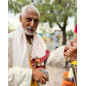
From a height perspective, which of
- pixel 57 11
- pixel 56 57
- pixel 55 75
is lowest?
pixel 55 75

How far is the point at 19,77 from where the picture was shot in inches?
23.3

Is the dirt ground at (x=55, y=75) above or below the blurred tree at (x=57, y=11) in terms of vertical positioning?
below

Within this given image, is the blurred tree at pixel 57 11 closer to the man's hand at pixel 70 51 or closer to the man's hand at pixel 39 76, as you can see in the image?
the man's hand at pixel 70 51

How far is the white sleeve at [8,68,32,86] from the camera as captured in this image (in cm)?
59

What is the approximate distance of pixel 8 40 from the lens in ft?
2.05

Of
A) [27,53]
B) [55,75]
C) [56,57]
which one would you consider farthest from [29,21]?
[55,75]

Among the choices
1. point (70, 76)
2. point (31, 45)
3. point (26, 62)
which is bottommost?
point (70, 76)

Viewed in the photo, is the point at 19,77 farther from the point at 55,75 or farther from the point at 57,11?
the point at 57,11

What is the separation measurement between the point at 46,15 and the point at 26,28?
0.24 m

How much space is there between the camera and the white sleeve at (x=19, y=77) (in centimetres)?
59

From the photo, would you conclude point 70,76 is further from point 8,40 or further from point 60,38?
point 8,40

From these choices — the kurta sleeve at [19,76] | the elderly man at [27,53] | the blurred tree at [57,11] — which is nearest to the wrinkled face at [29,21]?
the elderly man at [27,53]

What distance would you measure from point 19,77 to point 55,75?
29 cm
